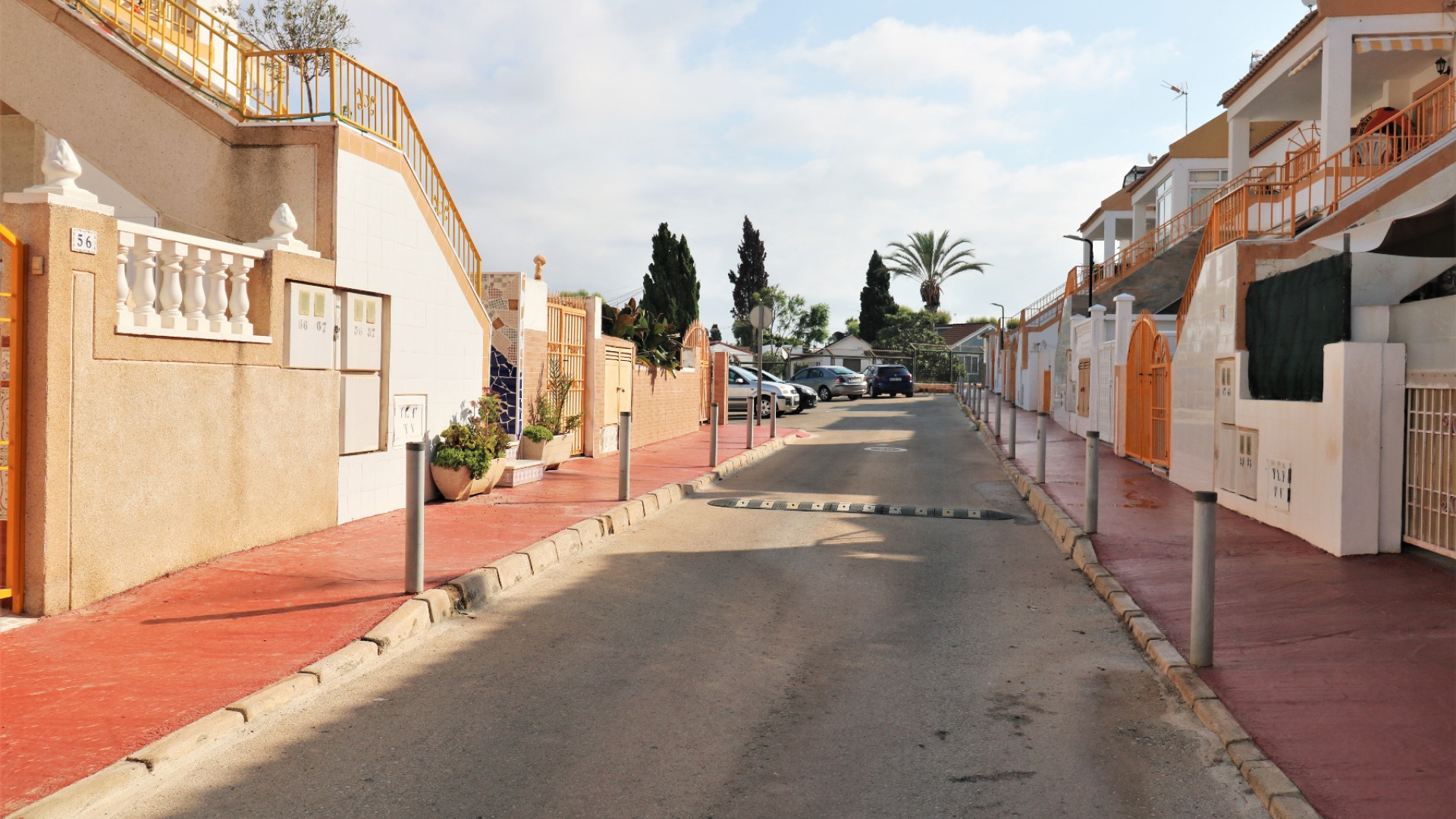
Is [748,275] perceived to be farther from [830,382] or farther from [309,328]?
[309,328]

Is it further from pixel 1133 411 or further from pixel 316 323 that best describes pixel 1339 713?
pixel 1133 411

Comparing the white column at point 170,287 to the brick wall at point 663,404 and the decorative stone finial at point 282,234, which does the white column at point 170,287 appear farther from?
the brick wall at point 663,404

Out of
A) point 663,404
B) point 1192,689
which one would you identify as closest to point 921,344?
point 663,404

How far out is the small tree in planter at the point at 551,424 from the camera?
560 inches

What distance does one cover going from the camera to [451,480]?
11.3 metres

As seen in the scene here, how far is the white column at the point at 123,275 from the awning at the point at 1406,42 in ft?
69.0

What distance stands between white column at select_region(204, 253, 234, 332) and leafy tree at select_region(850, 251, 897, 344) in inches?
2853

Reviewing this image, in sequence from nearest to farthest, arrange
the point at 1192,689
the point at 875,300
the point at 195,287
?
the point at 1192,689, the point at 195,287, the point at 875,300

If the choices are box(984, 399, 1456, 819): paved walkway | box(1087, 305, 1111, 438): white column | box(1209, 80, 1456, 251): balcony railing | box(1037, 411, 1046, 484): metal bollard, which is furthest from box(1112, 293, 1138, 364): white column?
box(984, 399, 1456, 819): paved walkway

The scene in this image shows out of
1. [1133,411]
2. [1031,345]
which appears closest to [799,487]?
[1133,411]

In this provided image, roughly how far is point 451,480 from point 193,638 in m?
5.46

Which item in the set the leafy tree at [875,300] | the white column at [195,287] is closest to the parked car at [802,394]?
the white column at [195,287]

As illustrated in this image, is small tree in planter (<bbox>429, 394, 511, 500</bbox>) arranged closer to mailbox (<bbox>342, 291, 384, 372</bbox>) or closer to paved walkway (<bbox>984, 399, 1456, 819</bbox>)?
mailbox (<bbox>342, 291, 384, 372</bbox>)

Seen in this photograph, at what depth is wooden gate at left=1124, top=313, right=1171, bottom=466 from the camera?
1569 cm
